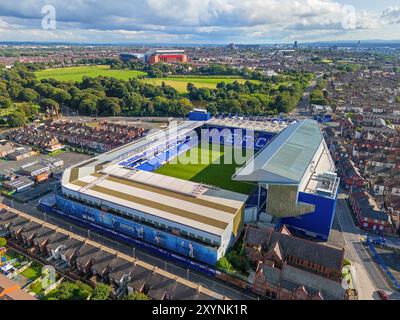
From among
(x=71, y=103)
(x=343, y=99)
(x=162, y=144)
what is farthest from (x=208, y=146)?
(x=343, y=99)

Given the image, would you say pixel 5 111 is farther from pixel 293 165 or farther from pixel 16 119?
pixel 293 165

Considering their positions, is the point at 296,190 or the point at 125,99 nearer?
the point at 296,190

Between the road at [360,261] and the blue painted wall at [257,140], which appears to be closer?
the road at [360,261]

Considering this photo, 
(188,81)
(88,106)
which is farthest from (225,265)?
(188,81)

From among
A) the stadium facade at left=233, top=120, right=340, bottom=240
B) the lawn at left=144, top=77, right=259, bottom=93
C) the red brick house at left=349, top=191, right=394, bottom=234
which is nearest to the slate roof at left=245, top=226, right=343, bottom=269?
the stadium facade at left=233, top=120, right=340, bottom=240

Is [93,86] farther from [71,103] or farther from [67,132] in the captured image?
[67,132]

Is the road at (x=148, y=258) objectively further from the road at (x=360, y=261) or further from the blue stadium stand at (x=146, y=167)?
the blue stadium stand at (x=146, y=167)

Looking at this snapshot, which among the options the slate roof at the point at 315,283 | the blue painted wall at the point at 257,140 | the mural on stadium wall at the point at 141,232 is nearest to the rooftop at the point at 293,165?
the mural on stadium wall at the point at 141,232
